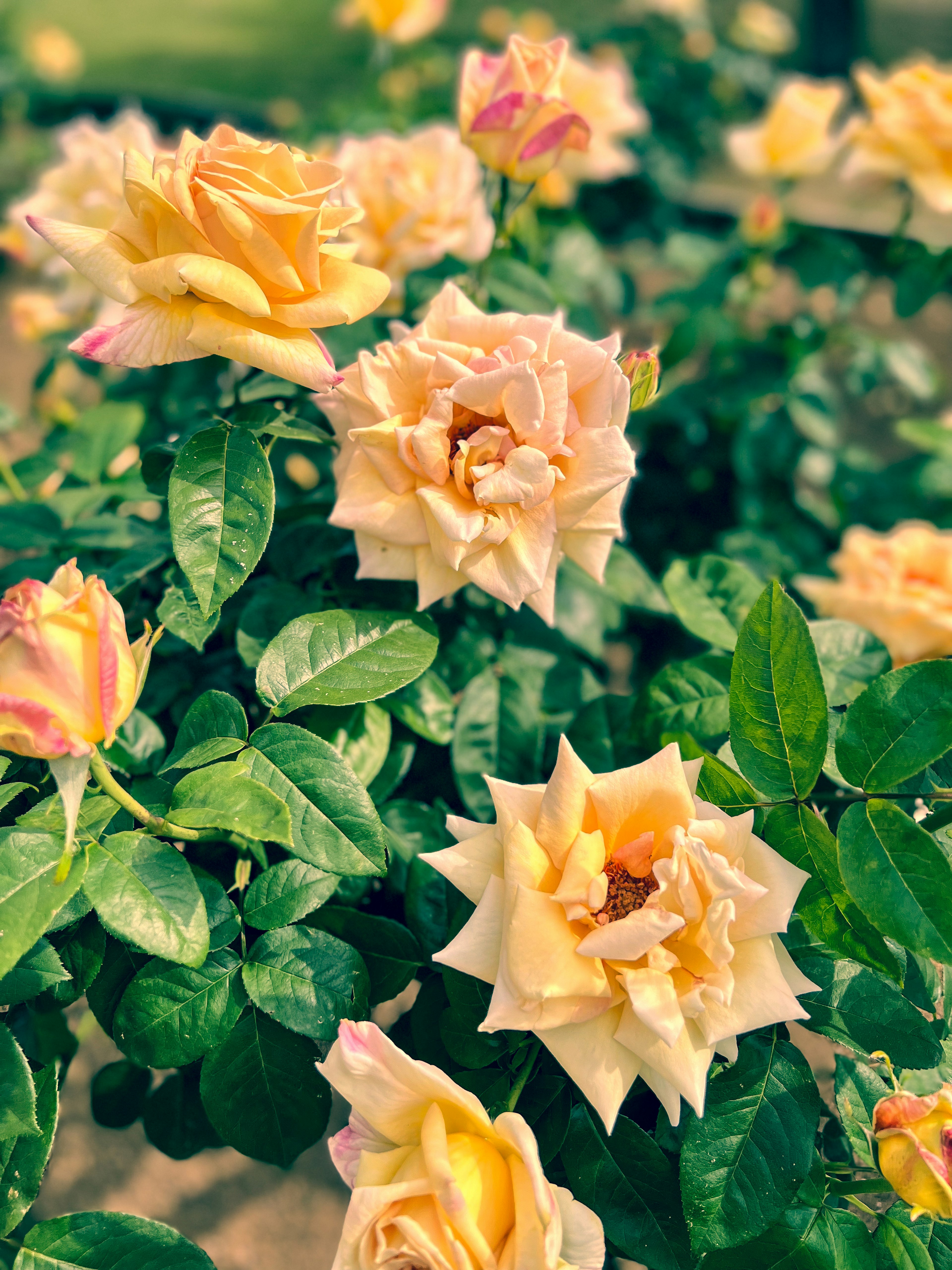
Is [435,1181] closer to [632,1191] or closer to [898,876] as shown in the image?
[632,1191]

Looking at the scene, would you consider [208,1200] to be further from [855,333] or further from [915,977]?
[855,333]

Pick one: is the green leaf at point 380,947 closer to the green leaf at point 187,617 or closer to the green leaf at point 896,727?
the green leaf at point 187,617

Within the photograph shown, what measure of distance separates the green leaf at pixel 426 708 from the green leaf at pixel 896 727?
340 millimetres

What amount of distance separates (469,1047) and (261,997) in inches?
5.8

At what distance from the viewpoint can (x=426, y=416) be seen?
649 mm

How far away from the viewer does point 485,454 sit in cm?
66

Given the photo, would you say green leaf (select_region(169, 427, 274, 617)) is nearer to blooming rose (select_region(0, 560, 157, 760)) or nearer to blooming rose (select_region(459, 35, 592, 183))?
blooming rose (select_region(0, 560, 157, 760))

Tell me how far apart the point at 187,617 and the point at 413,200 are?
682mm

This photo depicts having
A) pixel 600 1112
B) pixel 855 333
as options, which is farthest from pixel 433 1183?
pixel 855 333

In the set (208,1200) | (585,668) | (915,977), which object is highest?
(915,977)

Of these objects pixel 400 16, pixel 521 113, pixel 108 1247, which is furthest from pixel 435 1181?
pixel 400 16

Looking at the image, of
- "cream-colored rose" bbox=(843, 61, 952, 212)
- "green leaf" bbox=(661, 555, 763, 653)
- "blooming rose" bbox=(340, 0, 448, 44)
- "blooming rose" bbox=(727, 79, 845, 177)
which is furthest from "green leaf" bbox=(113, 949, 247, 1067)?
"blooming rose" bbox=(340, 0, 448, 44)

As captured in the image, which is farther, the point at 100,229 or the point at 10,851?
the point at 100,229

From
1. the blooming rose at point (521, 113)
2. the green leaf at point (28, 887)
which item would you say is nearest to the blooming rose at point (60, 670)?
the green leaf at point (28, 887)
